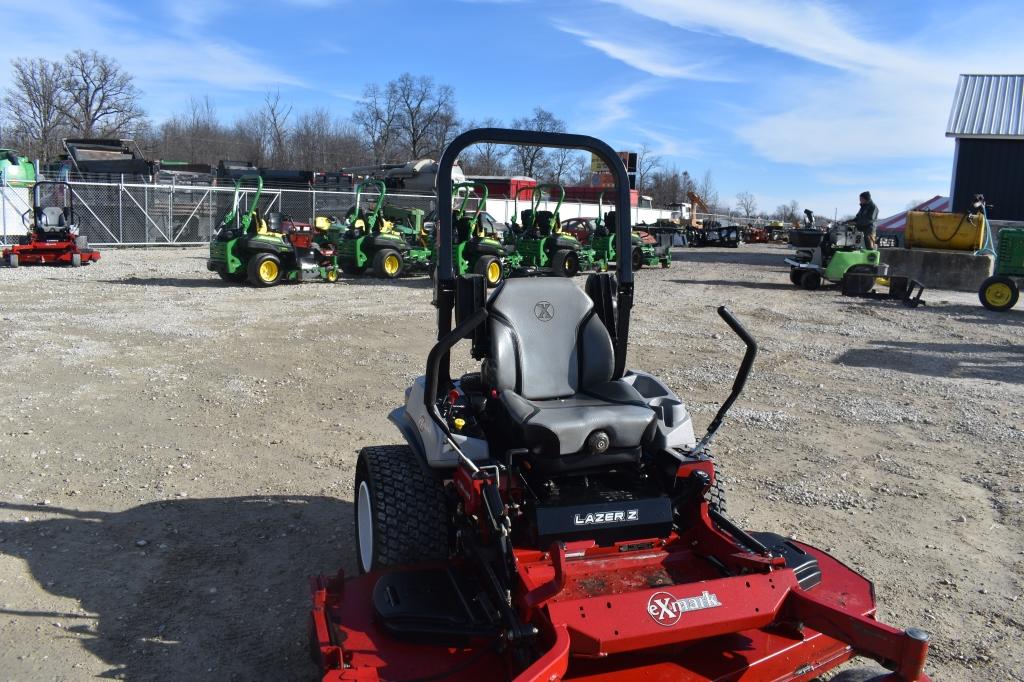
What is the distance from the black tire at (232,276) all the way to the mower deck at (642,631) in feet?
42.9

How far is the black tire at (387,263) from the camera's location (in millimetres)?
17078

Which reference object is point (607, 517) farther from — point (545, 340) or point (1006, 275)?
point (1006, 275)

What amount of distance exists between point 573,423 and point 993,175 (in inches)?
1058

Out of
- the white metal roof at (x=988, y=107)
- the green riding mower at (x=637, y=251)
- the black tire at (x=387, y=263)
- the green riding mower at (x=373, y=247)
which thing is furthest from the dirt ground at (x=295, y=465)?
the white metal roof at (x=988, y=107)

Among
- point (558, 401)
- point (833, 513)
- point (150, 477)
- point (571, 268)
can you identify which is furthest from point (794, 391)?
point (571, 268)

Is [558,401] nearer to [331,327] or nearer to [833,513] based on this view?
[833,513]

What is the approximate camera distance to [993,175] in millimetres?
24703

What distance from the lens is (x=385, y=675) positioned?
255cm

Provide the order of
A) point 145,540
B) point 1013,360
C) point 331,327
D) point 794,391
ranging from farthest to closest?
point 331,327 < point 1013,360 < point 794,391 < point 145,540

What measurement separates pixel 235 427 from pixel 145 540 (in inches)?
79.3

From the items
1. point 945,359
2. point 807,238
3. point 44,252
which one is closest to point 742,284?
point 807,238

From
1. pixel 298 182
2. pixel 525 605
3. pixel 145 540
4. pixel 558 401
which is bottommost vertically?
pixel 145 540

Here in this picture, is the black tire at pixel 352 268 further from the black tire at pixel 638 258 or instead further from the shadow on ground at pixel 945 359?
the shadow on ground at pixel 945 359

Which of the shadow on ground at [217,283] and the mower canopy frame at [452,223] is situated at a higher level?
the mower canopy frame at [452,223]
